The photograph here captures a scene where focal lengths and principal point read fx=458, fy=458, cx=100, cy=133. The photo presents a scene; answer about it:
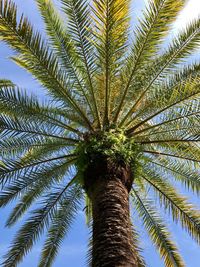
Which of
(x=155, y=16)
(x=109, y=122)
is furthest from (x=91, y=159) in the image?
(x=155, y=16)

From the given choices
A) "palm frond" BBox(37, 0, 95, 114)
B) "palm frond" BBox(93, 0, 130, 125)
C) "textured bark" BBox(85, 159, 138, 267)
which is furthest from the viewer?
"palm frond" BBox(37, 0, 95, 114)

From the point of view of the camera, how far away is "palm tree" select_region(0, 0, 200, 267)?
891cm

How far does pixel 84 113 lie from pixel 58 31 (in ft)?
6.37

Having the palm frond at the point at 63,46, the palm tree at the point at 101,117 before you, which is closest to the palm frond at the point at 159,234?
the palm tree at the point at 101,117

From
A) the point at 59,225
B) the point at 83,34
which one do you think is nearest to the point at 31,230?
the point at 59,225

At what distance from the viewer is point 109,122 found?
998cm

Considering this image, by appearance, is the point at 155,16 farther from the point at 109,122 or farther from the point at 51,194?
the point at 51,194

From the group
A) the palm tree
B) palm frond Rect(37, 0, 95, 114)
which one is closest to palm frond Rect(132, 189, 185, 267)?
the palm tree

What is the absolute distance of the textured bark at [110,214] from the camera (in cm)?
640

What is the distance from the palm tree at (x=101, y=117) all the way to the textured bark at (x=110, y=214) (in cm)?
5

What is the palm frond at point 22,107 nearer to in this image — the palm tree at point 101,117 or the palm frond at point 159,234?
the palm tree at point 101,117

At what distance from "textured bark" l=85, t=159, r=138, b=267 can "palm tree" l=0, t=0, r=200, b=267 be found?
5 centimetres

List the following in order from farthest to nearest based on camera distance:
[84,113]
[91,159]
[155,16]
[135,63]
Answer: [84,113]
[135,63]
[155,16]
[91,159]

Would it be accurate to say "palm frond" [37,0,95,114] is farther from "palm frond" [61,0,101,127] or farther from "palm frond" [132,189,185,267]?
"palm frond" [132,189,185,267]
